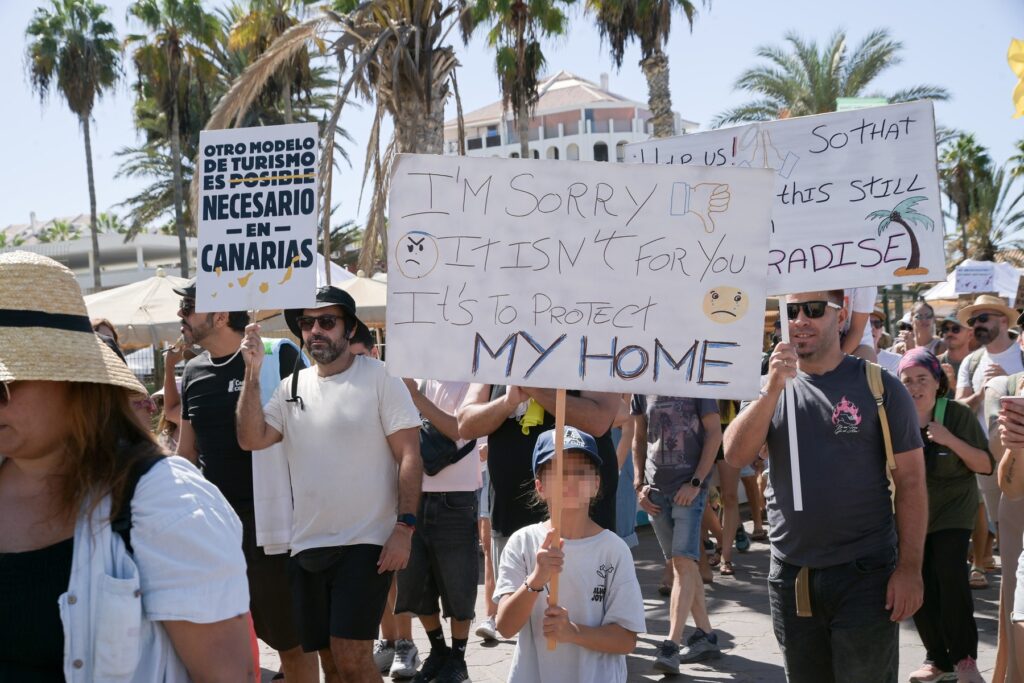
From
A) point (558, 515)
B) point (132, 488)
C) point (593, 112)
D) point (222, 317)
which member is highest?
point (593, 112)

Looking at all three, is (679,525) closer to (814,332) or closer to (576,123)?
(814,332)

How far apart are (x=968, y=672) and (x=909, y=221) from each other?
2.52 metres

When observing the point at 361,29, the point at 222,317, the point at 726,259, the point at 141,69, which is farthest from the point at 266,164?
the point at 141,69

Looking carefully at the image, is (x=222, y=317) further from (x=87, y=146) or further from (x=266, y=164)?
(x=87, y=146)

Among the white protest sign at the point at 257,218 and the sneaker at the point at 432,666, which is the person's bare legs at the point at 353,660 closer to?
the sneaker at the point at 432,666

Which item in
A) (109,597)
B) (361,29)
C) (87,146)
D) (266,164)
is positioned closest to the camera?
(109,597)

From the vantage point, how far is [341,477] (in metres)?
4.63

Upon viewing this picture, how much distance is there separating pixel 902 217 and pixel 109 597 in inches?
135

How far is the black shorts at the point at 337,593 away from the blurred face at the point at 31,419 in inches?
98.3

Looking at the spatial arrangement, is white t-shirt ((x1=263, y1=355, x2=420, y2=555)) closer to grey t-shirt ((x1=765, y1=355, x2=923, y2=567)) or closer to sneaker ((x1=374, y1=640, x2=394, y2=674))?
grey t-shirt ((x1=765, y1=355, x2=923, y2=567))

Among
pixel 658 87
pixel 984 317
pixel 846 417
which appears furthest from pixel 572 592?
pixel 658 87

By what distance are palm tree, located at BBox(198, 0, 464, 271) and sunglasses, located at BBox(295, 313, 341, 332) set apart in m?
8.45

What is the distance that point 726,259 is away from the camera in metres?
3.59

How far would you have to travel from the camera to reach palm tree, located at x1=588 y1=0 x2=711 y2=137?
1658 centimetres
